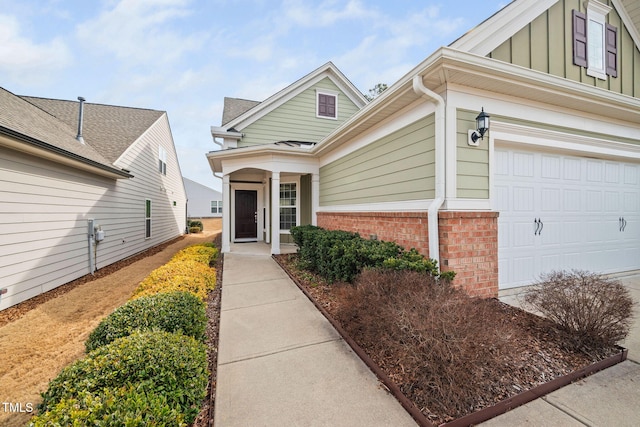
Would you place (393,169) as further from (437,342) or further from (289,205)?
(289,205)

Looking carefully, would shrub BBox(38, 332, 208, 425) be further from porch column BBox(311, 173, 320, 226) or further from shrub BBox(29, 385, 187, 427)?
porch column BBox(311, 173, 320, 226)

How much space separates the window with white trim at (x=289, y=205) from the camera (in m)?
10.0

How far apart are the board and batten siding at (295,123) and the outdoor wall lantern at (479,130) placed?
25.6 ft

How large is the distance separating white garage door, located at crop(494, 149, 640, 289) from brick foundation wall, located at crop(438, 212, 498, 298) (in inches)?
16.0

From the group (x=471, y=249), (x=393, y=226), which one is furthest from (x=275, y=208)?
(x=471, y=249)

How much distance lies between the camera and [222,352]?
286cm

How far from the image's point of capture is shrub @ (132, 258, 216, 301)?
3758 mm

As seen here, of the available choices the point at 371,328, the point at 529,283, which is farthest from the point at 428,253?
the point at 529,283

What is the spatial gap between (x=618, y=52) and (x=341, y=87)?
8.09 metres

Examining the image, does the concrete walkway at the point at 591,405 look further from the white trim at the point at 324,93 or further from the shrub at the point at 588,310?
the white trim at the point at 324,93

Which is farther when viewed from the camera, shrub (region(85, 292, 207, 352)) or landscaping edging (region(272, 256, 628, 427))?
shrub (region(85, 292, 207, 352))

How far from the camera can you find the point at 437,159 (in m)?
3.75

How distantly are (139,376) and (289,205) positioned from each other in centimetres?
854

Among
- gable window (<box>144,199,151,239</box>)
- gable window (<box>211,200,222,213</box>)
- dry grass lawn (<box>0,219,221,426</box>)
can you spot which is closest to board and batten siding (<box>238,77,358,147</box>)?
gable window (<box>144,199,151,239</box>)
